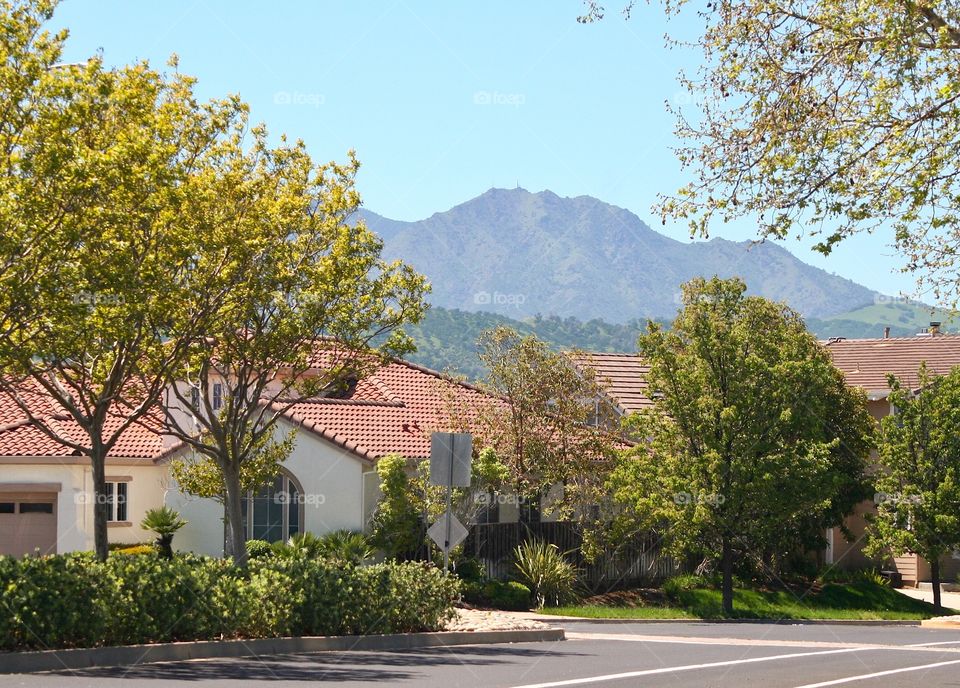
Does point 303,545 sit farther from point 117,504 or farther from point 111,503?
point 111,503

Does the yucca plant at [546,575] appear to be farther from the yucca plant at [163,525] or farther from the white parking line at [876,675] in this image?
the white parking line at [876,675]

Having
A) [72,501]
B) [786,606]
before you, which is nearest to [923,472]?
[786,606]

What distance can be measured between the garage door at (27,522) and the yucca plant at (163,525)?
114 inches

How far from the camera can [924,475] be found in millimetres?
36938

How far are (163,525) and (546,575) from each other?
34.3 feet

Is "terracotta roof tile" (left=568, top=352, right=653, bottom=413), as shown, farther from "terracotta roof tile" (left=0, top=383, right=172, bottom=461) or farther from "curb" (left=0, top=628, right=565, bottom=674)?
"curb" (left=0, top=628, right=565, bottom=674)

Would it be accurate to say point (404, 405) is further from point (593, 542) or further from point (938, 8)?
point (938, 8)

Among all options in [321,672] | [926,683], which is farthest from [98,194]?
[926,683]

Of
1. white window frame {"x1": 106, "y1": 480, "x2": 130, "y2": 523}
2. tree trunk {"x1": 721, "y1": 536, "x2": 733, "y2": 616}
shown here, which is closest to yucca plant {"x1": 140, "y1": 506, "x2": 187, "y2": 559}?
white window frame {"x1": 106, "y1": 480, "x2": 130, "y2": 523}

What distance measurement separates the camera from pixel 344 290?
2427 cm

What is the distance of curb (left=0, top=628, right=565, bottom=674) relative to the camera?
608 inches

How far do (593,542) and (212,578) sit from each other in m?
18.7

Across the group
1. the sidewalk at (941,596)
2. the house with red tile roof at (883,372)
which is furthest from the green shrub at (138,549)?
the sidewalk at (941,596)

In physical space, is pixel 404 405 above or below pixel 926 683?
above
